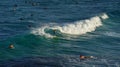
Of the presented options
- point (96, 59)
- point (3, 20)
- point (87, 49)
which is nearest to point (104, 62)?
point (96, 59)

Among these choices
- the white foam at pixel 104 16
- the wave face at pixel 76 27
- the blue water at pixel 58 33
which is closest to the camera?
the blue water at pixel 58 33

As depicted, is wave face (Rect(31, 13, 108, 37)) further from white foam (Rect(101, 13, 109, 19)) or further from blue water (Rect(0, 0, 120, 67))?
white foam (Rect(101, 13, 109, 19))

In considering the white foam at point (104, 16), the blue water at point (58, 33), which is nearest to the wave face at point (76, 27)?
the blue water at point (58, 33)

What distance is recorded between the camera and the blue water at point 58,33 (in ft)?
84.6

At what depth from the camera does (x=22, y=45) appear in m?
29.4

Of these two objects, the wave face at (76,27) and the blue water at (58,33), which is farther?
the wave face at (76,27)

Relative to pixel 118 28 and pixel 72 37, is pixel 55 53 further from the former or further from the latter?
pixel 118 28

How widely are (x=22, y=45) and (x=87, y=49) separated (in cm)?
555

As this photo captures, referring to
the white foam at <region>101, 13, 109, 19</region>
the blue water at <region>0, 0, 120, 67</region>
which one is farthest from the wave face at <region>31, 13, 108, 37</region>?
the white foam at <region>101, 13, 109, 19</region>

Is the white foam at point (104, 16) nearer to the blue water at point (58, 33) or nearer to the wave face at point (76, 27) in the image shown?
the blue water at point (58, 33)

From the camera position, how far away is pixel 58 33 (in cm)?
3388

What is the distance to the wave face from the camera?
111 ft

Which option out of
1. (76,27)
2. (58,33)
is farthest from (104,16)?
(58,33)

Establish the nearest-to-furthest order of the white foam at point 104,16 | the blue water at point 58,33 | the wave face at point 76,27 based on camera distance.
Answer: the blue water at point 58,33
the wave face at point 76,27
the white foam at point 104,16
